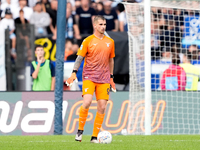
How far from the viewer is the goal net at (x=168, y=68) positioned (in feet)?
37.6

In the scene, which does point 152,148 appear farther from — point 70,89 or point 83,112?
point 70,89

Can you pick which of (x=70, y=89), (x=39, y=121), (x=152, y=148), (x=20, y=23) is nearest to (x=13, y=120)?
(x=39, y=121)

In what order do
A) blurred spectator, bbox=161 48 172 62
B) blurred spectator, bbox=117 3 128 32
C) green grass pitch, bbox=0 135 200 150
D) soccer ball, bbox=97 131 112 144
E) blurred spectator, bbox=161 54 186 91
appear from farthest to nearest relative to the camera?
1. blurred spectator, bbox=117 3 128 32
2. blurred spectator, bbox=161 48 172 62
3. blurred spectator, bbox=161 54 186 91
4. soccer ball, bbox=97 131 112 144
5. green grass pitch, bbox=0 135 200 150

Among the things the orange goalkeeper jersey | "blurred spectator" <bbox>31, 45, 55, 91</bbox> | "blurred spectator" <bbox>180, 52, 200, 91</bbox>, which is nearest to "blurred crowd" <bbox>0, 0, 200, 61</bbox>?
"blurred spectator" <bbox>180, 52, 200, 91</bbox>

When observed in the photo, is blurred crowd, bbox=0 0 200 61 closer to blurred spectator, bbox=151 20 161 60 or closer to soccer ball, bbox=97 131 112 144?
blurred spectator, bbox=151 20 161 60

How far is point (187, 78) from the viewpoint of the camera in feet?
39.8

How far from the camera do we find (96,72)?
25.3 ft

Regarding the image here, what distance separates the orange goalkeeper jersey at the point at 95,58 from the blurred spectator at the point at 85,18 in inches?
247

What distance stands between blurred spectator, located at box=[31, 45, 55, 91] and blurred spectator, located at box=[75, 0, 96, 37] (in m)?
2.68

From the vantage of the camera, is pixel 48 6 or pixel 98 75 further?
pixel 48 6

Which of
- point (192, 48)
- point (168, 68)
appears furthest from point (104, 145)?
point (192, 48)

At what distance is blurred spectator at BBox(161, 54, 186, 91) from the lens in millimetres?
11883

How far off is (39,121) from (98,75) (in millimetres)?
4285

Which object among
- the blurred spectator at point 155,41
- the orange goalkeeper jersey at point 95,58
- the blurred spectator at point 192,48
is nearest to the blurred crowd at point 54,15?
the blurred spectator at point 155,41
